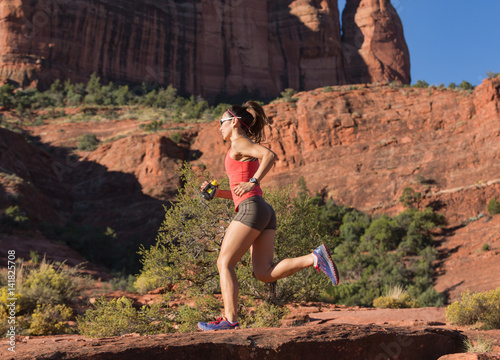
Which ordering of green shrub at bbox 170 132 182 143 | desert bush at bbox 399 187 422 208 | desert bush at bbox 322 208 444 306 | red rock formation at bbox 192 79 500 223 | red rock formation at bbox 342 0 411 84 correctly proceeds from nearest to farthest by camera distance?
desert bush at bbox 322 208 444 306, desert bush at bbox 399 187 422 208, red rock formation at bbox 192 79 500 223, green shrub at bbox 170 132 182 143, red rock formation at bbox 342 0 411 84

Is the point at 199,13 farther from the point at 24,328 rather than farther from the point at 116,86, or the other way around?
the point at 24,328

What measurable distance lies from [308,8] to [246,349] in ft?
237

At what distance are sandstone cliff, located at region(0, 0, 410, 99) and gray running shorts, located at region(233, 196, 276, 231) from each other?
56208mm

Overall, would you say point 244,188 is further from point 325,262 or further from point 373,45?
point 373,45

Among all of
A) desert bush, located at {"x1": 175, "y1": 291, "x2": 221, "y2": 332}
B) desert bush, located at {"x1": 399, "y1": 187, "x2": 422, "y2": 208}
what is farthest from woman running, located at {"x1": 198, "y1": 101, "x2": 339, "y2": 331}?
desert bush, located at {"x1": 399, "y1": 187, "x2": 422, "y2": 208}

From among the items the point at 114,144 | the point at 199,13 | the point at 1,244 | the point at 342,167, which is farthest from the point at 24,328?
the point at 199,13

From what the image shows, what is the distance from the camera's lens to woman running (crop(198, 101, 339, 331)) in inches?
137

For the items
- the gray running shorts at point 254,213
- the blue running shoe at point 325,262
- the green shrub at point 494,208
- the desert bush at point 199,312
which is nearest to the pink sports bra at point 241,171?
the gray running shorts at point 254,213

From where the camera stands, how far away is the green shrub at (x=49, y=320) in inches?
290

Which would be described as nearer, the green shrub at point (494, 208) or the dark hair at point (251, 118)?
the dark hair at point (251, 118)

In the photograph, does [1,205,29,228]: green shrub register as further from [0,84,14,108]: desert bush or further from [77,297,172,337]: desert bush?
[0,84,14,108]: desert bush

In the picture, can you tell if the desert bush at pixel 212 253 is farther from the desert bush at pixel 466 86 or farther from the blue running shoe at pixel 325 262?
the desert bush at pixel 466 86

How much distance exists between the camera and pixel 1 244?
17047mm

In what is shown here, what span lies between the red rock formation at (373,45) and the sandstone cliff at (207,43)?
153 mm
